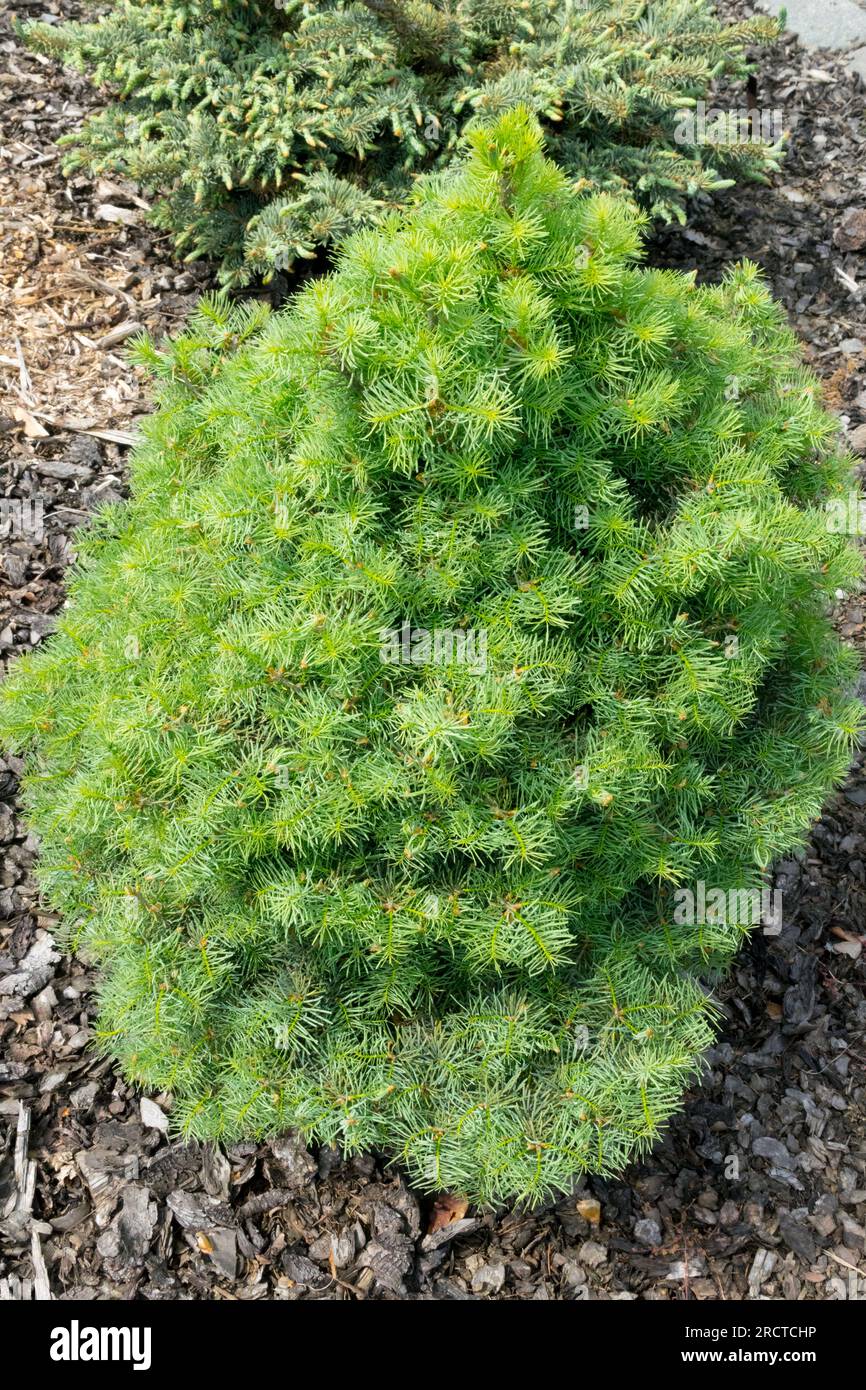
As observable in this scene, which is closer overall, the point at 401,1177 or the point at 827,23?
the point at 401,1177

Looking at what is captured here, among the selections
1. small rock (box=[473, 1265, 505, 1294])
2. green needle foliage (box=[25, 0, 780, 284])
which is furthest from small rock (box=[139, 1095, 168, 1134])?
green needle foliage (box=[25, 0, 780, 284])

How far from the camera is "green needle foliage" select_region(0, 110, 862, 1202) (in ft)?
7.65

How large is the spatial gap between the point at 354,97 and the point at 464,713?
3.20 meters

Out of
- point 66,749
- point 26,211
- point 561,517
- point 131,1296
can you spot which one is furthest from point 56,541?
point 131,1296

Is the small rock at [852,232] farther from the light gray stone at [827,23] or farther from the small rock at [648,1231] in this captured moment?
the small rock at [648,1231]

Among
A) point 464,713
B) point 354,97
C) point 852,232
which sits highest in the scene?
point 354,97

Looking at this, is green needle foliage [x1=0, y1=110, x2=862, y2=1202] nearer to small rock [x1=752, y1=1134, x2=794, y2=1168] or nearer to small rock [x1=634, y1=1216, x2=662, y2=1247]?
small rock [x1=634, y1=1216, x2=662, y2=1247]

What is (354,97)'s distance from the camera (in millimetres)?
4195

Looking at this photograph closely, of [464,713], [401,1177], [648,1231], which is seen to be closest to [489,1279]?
[401,1177]

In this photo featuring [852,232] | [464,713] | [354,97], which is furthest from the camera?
[852,232]

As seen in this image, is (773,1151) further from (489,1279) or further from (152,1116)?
(152,1116)

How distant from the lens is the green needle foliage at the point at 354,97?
4125 millimetres

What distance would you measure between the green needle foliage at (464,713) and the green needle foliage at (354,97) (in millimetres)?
1918

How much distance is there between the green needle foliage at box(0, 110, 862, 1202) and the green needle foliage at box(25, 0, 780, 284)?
75.5 inches
